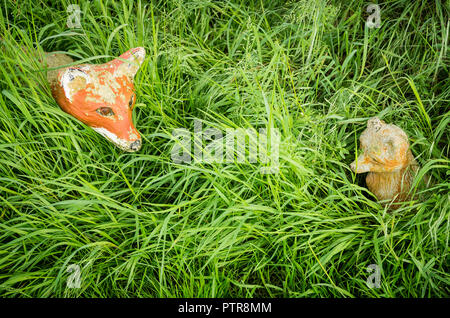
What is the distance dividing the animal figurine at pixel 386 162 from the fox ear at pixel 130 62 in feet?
3.89

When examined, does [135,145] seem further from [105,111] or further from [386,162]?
[386,162]

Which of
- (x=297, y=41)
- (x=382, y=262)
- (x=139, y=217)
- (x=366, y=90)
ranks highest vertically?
(x=297, y=41)

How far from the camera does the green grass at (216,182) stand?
1598mm

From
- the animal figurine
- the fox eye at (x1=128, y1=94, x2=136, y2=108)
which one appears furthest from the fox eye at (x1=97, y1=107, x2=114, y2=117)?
the animal figurine

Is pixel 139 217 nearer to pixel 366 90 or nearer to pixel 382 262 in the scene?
pixel 382 262

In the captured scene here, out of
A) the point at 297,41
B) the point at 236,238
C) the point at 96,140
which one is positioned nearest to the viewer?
the point at 236,238

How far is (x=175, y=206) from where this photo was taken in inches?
63.6

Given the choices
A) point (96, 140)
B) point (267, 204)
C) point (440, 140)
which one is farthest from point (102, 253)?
point (440, 140)

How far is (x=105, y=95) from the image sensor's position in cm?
163

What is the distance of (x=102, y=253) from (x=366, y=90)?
65.4 inches

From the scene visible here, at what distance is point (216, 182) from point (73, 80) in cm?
82

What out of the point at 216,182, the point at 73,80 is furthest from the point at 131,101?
the point at 216,182

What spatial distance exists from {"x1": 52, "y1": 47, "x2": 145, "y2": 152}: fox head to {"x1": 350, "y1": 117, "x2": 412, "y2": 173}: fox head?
1128mm

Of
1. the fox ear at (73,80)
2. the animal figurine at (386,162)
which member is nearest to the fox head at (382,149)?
the animal figurine at (386,162)
